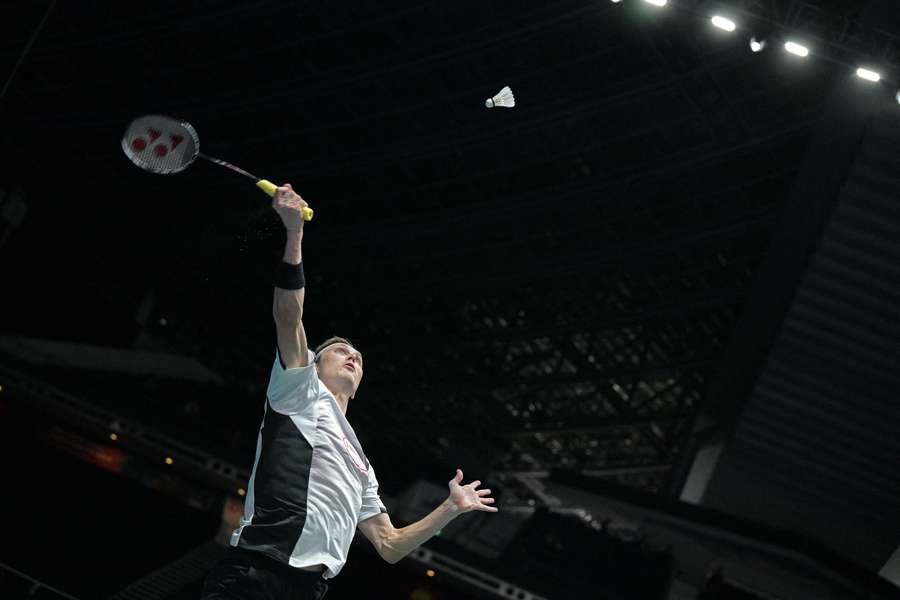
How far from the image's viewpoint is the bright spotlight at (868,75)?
1227cm

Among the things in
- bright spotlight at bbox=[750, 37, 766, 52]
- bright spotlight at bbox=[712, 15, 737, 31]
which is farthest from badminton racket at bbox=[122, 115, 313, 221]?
bright spotlight at bbox=[750, 37, 766, 52]

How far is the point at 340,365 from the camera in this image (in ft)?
Result: 14.3

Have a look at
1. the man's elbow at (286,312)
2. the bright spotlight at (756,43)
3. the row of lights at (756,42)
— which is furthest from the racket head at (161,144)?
the bright spotlight at (756,43)

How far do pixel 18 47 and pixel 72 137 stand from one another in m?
2.93

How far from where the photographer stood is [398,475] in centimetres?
2788

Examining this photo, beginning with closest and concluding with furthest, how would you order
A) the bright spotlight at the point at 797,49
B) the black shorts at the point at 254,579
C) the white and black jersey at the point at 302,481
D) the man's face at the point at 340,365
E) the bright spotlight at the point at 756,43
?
1. the black shorts at the point at 254,579
2. the white and black jersey at the point at 302,481
3. the man's face at the point at 340,365
4. the bright spotlight at the point at 797,49
5. the bright spotlight at the point at 756,43

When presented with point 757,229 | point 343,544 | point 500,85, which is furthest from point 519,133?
point 343,544

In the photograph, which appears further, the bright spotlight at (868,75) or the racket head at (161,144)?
the bright spotlight at (868,75)

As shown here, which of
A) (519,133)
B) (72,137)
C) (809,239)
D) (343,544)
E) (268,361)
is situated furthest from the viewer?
(268,361)

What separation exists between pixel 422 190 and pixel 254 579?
18928mm

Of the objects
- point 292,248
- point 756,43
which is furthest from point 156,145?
point 756,43

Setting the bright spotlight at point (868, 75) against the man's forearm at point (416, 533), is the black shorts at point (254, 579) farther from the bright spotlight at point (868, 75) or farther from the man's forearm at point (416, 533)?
the bright spotlight at point (868, 75)

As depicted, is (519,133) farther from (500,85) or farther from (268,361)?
(268,361)

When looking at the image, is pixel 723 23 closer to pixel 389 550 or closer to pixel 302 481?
pixel 389 550
